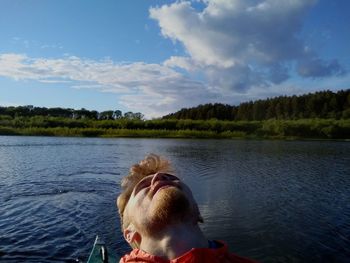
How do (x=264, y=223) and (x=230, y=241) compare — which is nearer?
(x=230, y=241)

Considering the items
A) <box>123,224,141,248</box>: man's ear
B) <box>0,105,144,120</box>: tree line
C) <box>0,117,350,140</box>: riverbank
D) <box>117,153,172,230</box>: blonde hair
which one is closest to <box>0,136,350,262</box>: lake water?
<box>117,153,172,230</box>: blonde hair

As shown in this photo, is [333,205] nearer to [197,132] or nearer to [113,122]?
[197,132]

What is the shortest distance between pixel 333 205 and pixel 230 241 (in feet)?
23.7

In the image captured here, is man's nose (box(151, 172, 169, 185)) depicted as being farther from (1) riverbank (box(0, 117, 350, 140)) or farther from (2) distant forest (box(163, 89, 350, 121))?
(2) distant forest (box(163, 89, 350, 121))

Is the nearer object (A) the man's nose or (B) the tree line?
(A) the man's nose

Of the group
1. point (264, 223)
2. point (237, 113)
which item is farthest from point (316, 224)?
point (237, 113)

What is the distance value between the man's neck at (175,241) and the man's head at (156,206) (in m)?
0.04

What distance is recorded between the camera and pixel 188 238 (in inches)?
116

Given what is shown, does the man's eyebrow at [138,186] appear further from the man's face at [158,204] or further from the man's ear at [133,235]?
the man's ear at [133,235]

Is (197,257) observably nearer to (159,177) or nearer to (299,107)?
(159,177)

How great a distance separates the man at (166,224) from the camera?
286 cm

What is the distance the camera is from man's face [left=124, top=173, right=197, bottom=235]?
286 cm

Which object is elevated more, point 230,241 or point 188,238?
point 188,238

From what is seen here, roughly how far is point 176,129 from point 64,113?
5527 cm
